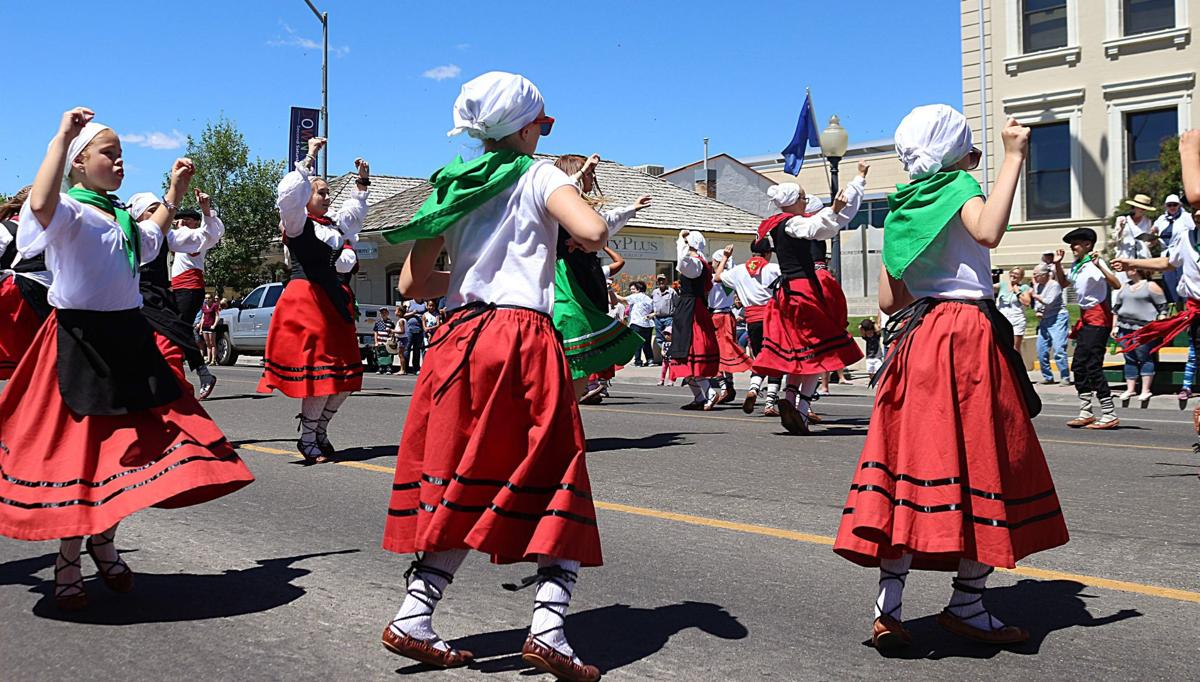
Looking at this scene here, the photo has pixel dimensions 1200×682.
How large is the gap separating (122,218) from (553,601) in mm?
2435

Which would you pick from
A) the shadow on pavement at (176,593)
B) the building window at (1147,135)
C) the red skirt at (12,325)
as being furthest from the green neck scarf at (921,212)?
the building window at (1147,135)

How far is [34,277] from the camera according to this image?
8.16 metres

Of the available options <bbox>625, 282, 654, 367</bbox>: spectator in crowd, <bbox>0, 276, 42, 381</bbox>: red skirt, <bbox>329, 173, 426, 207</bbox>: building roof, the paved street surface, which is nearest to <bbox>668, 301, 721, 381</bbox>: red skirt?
the paved street surface

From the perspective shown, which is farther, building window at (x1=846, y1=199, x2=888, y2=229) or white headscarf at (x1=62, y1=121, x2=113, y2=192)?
building window at (x1=846, y1=199, x2=888, y2=229)

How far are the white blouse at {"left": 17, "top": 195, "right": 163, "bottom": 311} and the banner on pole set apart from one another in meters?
28.0

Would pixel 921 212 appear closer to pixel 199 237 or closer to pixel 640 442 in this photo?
pixel 199 237

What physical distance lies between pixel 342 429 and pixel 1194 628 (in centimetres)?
858

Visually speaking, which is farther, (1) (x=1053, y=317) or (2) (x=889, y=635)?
(1) (x=1053, y=317)

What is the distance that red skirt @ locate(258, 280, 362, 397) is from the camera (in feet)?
29.6

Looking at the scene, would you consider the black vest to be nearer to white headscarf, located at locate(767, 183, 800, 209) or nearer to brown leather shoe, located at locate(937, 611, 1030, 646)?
white headscarf, located at locate(767, 183, 800, 209)

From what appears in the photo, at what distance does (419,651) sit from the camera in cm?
397

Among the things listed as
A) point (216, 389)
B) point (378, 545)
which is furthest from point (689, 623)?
point (216, 389)

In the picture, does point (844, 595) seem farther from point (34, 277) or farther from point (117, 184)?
point (34, 277)

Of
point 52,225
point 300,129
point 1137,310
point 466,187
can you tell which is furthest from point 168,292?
point 300,129
